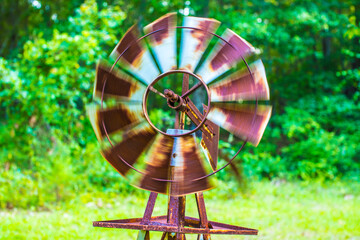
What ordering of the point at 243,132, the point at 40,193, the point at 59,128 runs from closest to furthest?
the point at 243,132
the point at 40,193
the point at 59,128

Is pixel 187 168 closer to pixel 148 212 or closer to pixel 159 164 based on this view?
pixel 159 164

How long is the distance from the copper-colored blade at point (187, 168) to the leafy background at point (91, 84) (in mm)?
3171

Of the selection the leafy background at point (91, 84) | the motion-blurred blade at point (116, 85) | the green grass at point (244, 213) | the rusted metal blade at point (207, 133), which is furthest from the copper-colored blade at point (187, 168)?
Answer: the leafy background at point (91, 84)

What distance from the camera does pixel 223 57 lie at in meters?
2.33

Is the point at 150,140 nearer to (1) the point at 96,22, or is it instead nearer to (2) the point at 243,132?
(2) the point at 243,132

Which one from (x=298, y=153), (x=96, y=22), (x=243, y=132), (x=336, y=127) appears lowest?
(x=243, y=132)

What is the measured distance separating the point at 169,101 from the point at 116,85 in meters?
0.33

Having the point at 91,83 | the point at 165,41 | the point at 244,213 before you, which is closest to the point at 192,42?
the point at 165,41

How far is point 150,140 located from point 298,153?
18.8ft

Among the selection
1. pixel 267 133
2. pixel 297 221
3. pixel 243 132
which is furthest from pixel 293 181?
pixel 243 132

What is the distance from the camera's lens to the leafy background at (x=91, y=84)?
5.69m

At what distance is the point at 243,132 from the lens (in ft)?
7.36

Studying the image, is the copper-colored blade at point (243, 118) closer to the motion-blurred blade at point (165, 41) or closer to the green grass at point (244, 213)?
the motion-blurred blade at point (165, 41)

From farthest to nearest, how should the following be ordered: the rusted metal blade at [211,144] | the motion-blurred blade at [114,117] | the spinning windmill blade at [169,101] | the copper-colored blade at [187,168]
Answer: the rusted metal blade at [211,144]
the motion-blurred blade at [114,117]
the spinning windmill blade at [169,101]
the copper-colored blade at [187,168]
